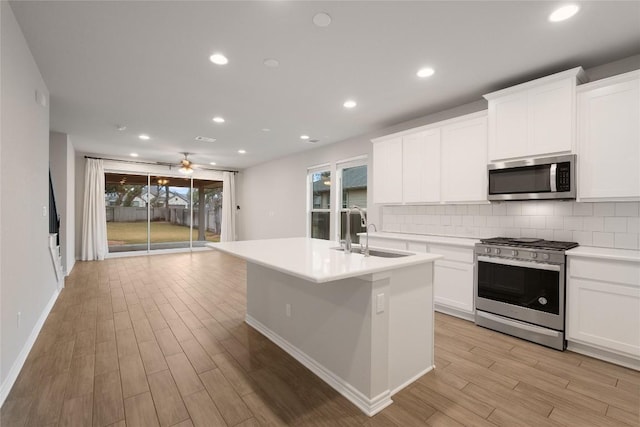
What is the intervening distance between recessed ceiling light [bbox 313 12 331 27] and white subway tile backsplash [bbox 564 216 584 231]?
3.03 metres

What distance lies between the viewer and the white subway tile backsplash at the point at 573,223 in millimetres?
2840

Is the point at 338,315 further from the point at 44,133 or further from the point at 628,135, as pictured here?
the point at 44,133

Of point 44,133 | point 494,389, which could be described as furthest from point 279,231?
point 494,389

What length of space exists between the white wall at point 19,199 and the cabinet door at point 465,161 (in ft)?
13.6

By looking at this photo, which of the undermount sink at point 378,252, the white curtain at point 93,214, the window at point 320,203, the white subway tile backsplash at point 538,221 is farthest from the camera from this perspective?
the white curtain at point 93,214

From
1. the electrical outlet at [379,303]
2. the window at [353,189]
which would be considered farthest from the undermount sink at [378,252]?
the window at [353,189]

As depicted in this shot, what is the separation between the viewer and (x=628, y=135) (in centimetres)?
236

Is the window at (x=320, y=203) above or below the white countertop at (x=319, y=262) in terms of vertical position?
above

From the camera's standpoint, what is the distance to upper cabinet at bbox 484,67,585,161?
2.61 metres

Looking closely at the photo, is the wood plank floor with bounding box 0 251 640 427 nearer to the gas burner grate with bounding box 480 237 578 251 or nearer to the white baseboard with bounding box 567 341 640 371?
the white baseboard with bounding box 567 341 640 371

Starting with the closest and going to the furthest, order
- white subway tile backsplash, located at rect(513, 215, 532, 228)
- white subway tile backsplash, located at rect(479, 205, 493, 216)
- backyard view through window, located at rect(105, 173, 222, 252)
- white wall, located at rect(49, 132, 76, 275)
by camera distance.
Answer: white subway tile backsplash, located at rect(513, 215, 532, 228), white subway tile backsplash, located at rect(479, 205, 493, 216), white wall, located at rect(49, 132, 76, 275), backyard view through window, located at rect(105, 173, 222, 252)

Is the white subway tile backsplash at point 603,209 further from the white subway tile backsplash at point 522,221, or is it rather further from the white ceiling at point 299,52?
the white ceiling at point 299,52

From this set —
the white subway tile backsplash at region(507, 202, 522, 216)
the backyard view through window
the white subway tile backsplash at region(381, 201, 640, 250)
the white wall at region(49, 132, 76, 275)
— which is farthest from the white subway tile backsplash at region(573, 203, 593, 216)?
the backyard view through window

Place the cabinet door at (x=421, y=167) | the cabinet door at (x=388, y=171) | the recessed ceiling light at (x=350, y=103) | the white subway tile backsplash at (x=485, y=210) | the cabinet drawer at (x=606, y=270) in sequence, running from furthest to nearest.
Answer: the cabinet door at (x=388, y=171), the cabinet door at (x=421, y=167), the recessed ceiling light at (x=350, y=103), the white subway tile backsplash at (x=485, y=210), the cabinet drawer at (x=606, y=270)
